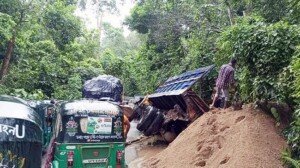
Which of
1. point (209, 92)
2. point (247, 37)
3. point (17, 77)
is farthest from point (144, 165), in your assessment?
point (17, 77)

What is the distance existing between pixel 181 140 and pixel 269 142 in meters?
2.49

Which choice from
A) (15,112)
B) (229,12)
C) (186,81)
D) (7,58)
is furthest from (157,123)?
(7,58)

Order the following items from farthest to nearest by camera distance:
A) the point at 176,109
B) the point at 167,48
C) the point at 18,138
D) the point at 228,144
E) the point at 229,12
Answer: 1. the point at 167,48
2. the point at 229,12
3. the point at 176,109
4. the point at 228,144
5. the point at 18,138

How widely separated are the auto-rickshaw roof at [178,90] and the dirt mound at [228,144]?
4.54 feet

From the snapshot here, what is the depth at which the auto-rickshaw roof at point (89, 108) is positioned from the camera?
24.2ft

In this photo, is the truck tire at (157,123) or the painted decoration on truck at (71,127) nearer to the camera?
the painted decoration on truck at (71,127)

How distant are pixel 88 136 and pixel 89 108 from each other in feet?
1.87

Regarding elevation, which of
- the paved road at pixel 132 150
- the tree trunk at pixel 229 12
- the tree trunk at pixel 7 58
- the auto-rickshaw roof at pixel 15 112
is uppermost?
the tree trunk at pixel 229 12

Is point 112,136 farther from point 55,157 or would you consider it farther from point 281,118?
point 281,118

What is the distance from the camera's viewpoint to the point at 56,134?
24.1ft

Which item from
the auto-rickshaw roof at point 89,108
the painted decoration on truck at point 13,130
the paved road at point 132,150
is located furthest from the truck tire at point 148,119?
the painted decoration on truck at point 13,130

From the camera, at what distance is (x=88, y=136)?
7387mm

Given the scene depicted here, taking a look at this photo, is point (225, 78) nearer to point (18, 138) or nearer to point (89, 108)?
point (89, 108)

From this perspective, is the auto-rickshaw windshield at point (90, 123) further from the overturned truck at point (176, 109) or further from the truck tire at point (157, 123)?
the truck tire at point (157, 123)
